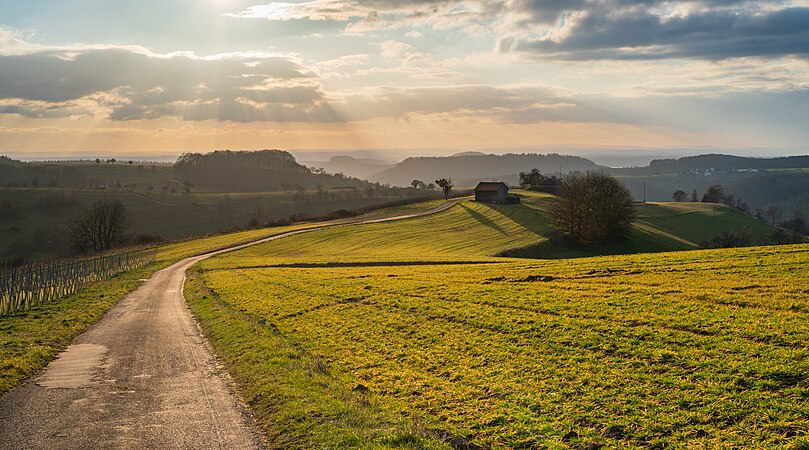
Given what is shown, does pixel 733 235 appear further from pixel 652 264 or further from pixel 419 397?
pixel 419 397

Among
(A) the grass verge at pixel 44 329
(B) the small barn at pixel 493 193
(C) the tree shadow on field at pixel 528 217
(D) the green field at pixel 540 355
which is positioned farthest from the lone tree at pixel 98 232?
(D) the green field at pixel 540 355

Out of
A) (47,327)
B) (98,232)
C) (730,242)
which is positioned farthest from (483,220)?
(47,327)

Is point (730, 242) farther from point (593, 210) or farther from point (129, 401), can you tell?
point (129, 401)

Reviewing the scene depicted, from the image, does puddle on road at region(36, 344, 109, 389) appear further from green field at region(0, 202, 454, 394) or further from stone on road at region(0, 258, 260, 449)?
green field at region(0, 202, 454, 394)

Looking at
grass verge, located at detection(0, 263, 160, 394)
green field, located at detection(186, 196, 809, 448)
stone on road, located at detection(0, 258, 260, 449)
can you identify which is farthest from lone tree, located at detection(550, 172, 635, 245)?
stone on road, located at detection(0, 258, 260, 449)

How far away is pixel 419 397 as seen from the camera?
53.2 ft

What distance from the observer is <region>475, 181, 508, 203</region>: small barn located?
14100 cm

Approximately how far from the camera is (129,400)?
17.2m

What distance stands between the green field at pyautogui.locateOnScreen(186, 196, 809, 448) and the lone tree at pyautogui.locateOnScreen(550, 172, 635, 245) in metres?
49.5

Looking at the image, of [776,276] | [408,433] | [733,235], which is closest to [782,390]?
[408,433]

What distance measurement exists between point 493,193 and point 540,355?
124885 mm

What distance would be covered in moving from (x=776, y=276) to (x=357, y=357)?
20.9 m

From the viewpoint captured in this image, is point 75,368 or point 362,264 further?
point 362,264

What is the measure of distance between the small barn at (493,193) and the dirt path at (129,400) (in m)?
119
